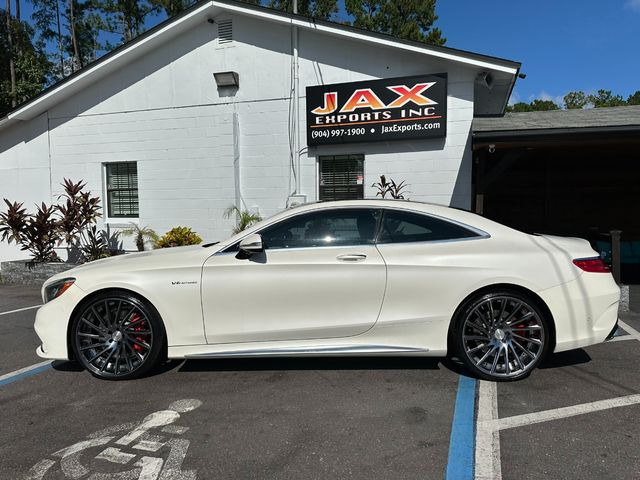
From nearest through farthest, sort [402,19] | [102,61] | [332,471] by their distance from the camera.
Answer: [332,471] < [102,61] < [402,19]

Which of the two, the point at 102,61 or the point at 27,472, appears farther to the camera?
the point at 102,61

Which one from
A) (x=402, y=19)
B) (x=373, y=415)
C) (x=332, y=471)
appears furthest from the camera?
(x=402, y=19)

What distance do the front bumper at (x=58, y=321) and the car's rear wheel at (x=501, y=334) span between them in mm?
3235

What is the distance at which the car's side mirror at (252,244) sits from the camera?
3611 millimetres

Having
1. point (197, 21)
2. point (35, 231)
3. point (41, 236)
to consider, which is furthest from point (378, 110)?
point (35, 231)

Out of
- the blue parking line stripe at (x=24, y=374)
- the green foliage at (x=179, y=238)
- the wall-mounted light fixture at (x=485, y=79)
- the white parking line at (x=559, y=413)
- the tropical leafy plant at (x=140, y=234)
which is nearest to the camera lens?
the white parking line at (x=559, y=413)

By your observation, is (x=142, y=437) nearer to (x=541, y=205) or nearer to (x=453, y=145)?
(x=453, y=145)

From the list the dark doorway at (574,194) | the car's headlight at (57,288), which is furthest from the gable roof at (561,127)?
the car's headlight at (57,288)

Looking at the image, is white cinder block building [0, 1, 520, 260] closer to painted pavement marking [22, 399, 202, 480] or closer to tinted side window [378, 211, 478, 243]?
tinted side window [378, 211, 478, 243]

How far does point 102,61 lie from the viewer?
10.2m

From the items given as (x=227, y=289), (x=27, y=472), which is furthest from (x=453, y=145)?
(x=27, y=472)

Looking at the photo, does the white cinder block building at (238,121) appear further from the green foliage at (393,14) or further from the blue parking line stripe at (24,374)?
the green foliage at (393,14)

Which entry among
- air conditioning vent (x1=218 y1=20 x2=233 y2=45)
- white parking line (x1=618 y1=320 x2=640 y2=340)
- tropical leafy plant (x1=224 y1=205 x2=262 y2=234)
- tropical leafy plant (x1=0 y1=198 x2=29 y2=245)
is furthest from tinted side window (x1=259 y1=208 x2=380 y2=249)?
tropical leafy plant (x1=0 y1=198 x2=29 y2=245)

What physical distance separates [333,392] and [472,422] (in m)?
1.05
